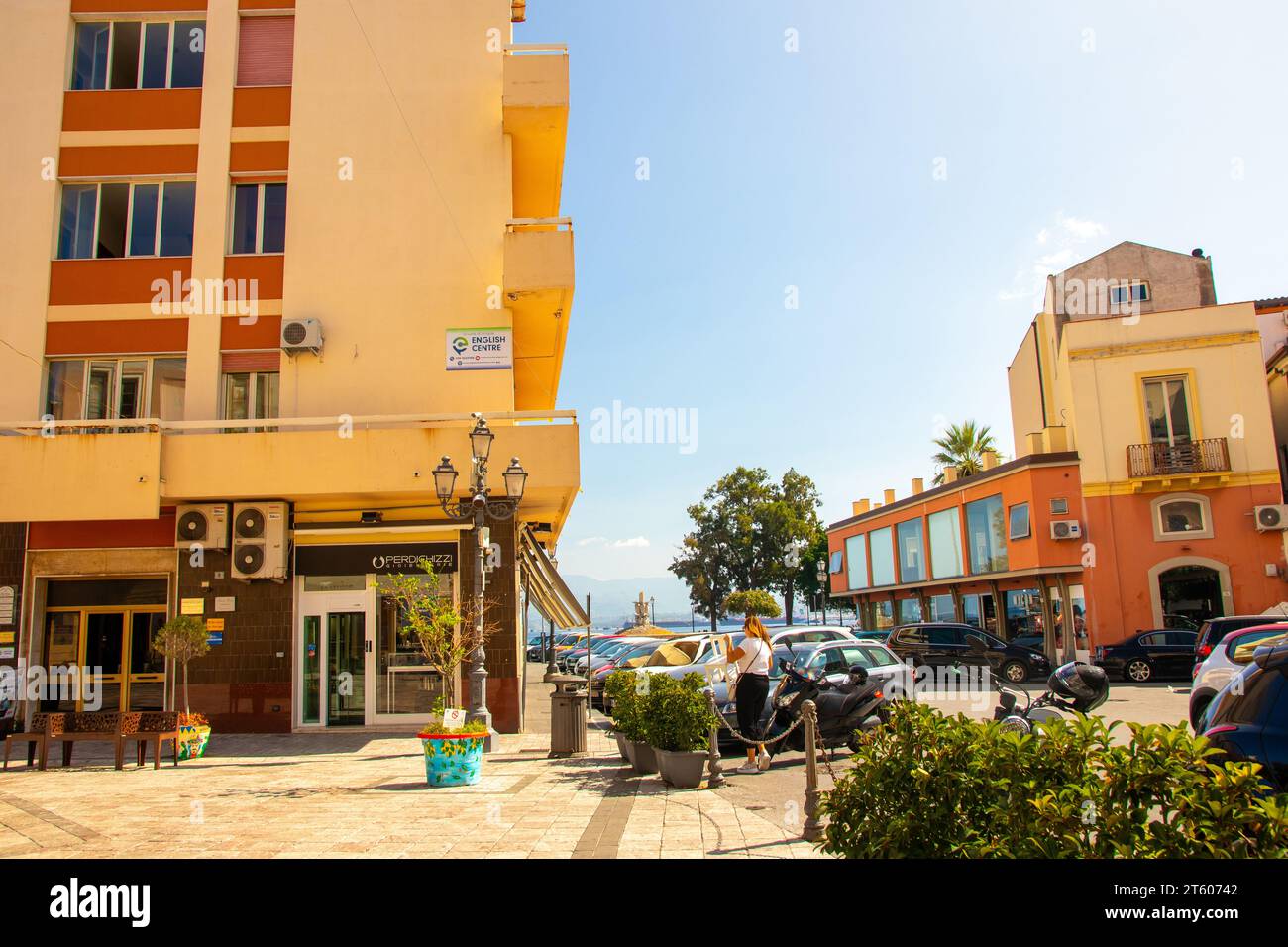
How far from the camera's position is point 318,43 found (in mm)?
17469

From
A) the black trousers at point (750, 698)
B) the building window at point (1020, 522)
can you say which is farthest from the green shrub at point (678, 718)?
the building window at point (1020, 522)

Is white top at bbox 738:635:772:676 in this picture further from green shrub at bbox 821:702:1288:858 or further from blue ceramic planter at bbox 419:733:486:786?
green shrub at bbox 821:702:1288:858

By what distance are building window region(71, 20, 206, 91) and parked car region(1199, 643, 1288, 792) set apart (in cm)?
1939

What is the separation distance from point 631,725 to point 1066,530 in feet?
72.1

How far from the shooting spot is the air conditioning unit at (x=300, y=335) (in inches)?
630

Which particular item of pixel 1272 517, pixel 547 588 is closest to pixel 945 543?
pixel 1272 517

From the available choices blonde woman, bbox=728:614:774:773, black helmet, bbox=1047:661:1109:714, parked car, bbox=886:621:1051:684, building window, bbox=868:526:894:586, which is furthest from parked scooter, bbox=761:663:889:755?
building window, bbox=868:526:894:586

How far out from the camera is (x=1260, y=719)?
5398mm

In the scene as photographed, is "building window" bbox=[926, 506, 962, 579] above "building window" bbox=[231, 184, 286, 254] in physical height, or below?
below

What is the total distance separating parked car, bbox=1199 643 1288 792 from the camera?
515 centimetres

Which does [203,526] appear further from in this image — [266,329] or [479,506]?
[479,506]

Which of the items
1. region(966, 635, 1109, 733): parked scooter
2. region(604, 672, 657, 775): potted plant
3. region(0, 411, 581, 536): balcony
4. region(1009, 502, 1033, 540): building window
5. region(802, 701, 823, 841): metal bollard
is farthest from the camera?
region(1009, 502, 1033, 540): building window

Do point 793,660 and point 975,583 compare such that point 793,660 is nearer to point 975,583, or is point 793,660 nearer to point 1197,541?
point 1197,541
